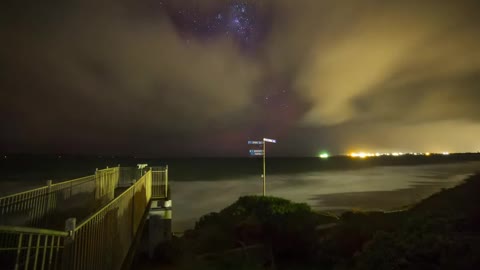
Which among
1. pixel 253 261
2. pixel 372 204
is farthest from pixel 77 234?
pixel 372 204

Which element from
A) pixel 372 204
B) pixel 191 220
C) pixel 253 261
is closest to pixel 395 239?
pixel 253 261

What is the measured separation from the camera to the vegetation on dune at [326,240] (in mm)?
7706

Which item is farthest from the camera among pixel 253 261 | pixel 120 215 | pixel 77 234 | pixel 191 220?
pixel 191 220

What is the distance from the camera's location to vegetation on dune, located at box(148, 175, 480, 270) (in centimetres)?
771

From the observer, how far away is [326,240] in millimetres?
13258

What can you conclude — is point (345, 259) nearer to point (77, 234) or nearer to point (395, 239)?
point (395, 239)

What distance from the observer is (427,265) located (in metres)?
7.33

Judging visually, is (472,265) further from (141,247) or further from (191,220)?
(191,220)

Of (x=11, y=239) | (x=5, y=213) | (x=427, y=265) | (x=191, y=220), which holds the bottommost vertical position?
(x=191, y=220)

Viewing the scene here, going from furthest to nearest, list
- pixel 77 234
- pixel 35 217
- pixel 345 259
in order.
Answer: pixel 345 259 → pixel 35 217 → pixel 77 234

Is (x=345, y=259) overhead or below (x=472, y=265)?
below

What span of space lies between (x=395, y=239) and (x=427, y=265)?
57.9 inches

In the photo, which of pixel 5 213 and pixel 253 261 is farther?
pixel 253 261

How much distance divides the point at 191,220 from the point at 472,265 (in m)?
24.3
